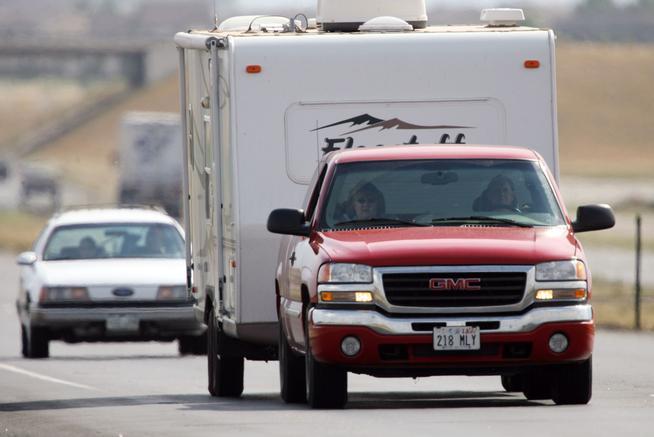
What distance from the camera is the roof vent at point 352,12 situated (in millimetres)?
15688

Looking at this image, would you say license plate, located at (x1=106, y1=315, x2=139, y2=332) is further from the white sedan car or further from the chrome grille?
the chrome grille

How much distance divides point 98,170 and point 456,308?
10882cm

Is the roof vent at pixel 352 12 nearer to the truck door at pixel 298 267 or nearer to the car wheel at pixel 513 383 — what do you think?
the truck door at pixel 298 267

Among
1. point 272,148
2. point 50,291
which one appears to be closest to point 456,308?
point 272,148

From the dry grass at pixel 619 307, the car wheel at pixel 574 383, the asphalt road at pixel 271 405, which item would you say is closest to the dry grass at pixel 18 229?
the dry grass at pixel 619 307

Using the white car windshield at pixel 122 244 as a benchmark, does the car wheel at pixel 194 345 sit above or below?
below

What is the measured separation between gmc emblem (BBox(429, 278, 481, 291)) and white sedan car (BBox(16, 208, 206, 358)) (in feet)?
28.5

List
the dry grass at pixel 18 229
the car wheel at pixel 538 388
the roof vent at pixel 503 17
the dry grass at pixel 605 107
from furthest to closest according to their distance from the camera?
the dry grass at pixel 605 107 → the dry grass at pixel 18 229 → the roof vent at pixel 503 17 → the car wheel at pixel 538 388

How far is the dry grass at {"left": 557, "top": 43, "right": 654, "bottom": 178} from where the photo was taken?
114m

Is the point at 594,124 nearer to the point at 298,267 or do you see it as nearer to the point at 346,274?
the point at 298,267

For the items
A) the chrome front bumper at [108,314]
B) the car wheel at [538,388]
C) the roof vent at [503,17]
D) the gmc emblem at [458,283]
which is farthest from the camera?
the chrome front bumper at [108,314]

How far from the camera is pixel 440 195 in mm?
13398

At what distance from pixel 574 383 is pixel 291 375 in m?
2.11

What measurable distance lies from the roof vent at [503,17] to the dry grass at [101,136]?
105 meters
